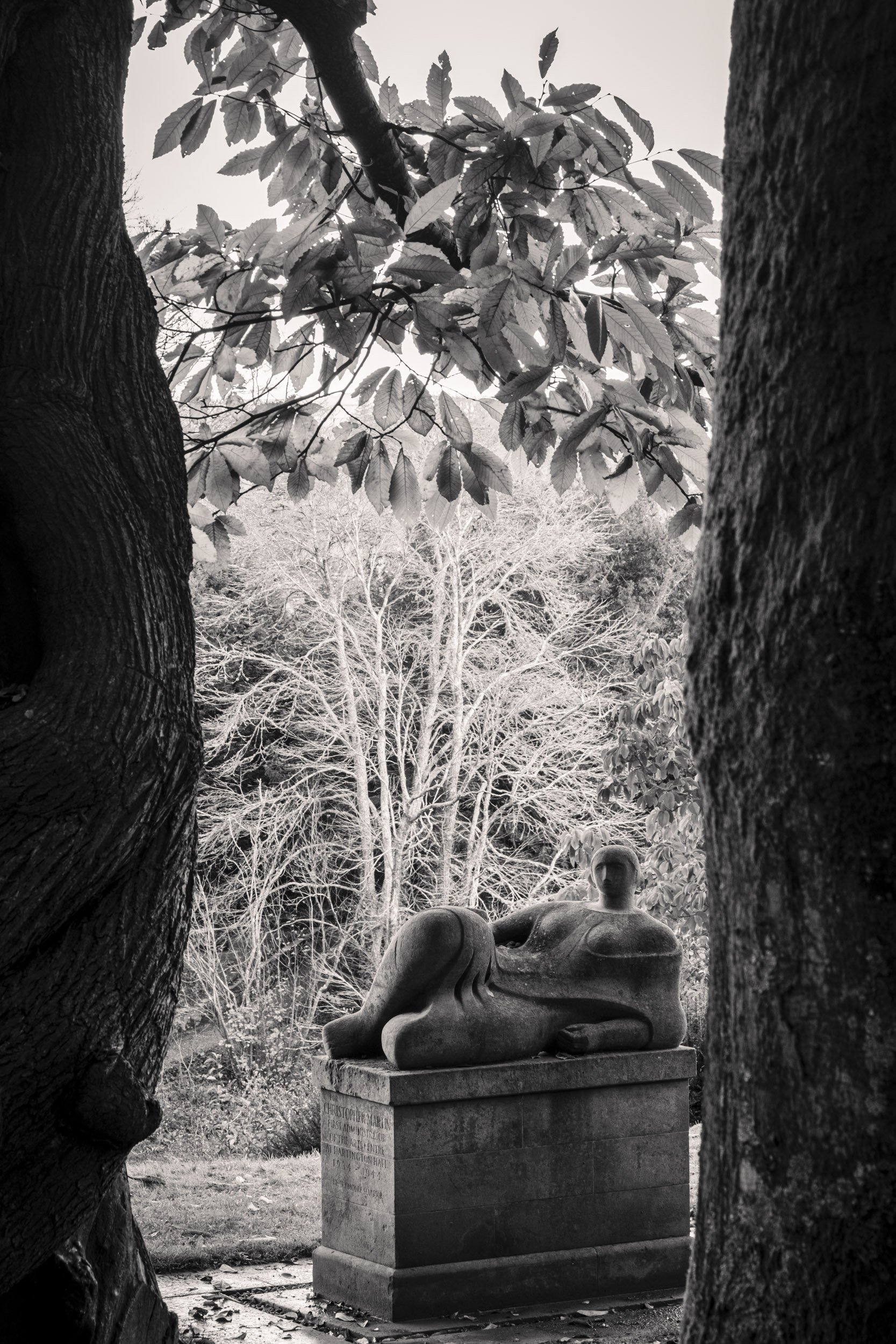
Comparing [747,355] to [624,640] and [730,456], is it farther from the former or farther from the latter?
[624,640]

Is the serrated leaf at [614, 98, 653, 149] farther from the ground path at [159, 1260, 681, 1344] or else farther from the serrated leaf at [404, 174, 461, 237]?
the ground path at [159, 1260, 681, 1344]

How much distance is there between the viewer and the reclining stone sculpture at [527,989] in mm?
6949

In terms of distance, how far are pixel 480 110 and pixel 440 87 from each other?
273 mm

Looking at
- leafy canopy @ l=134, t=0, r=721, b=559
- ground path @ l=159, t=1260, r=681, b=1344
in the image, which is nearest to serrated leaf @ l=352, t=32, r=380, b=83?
leafy canopy @ l=134, t=0, r=721, b=559

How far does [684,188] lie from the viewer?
12.6 ft

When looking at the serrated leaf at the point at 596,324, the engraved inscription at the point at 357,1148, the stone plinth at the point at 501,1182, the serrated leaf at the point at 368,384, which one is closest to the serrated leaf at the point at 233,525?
the serrated leaf at the point at 368,384

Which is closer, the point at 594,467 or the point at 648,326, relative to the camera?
the point at 648,326

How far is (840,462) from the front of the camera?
5.32ft

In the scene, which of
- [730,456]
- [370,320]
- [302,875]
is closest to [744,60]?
[730,456]

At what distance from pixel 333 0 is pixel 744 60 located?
2.85 metres

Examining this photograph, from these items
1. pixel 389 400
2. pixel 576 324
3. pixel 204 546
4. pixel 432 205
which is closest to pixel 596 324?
pixel 576 324

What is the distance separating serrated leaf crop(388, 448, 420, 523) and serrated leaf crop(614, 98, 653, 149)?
159cm

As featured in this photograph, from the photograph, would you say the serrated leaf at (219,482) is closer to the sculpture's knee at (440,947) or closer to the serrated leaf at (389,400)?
the serrated leaf at (389,400)

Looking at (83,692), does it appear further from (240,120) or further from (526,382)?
(240,120)
